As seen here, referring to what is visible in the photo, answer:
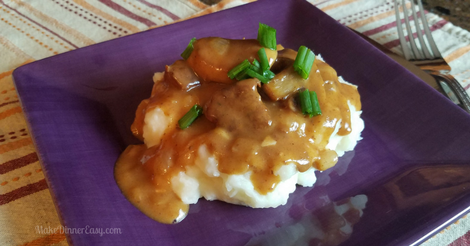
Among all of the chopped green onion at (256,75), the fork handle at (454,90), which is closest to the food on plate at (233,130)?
the chopped green onion at (256,75)

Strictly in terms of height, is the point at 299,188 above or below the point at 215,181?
below

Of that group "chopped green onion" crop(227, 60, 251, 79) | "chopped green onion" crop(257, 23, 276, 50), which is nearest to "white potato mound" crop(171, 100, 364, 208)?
"chopped green onion" crop(227, 60, 251, 79)

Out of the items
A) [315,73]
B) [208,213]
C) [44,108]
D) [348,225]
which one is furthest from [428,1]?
[44,108]

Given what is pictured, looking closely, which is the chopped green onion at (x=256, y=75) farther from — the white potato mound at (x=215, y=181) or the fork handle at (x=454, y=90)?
the fork handle at (x=454, y=90)

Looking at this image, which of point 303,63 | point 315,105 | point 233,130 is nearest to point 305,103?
point 315,105

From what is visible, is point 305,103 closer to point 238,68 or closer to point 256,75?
point 256,75

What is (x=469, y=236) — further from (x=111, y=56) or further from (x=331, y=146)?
(x=111, y=56)
